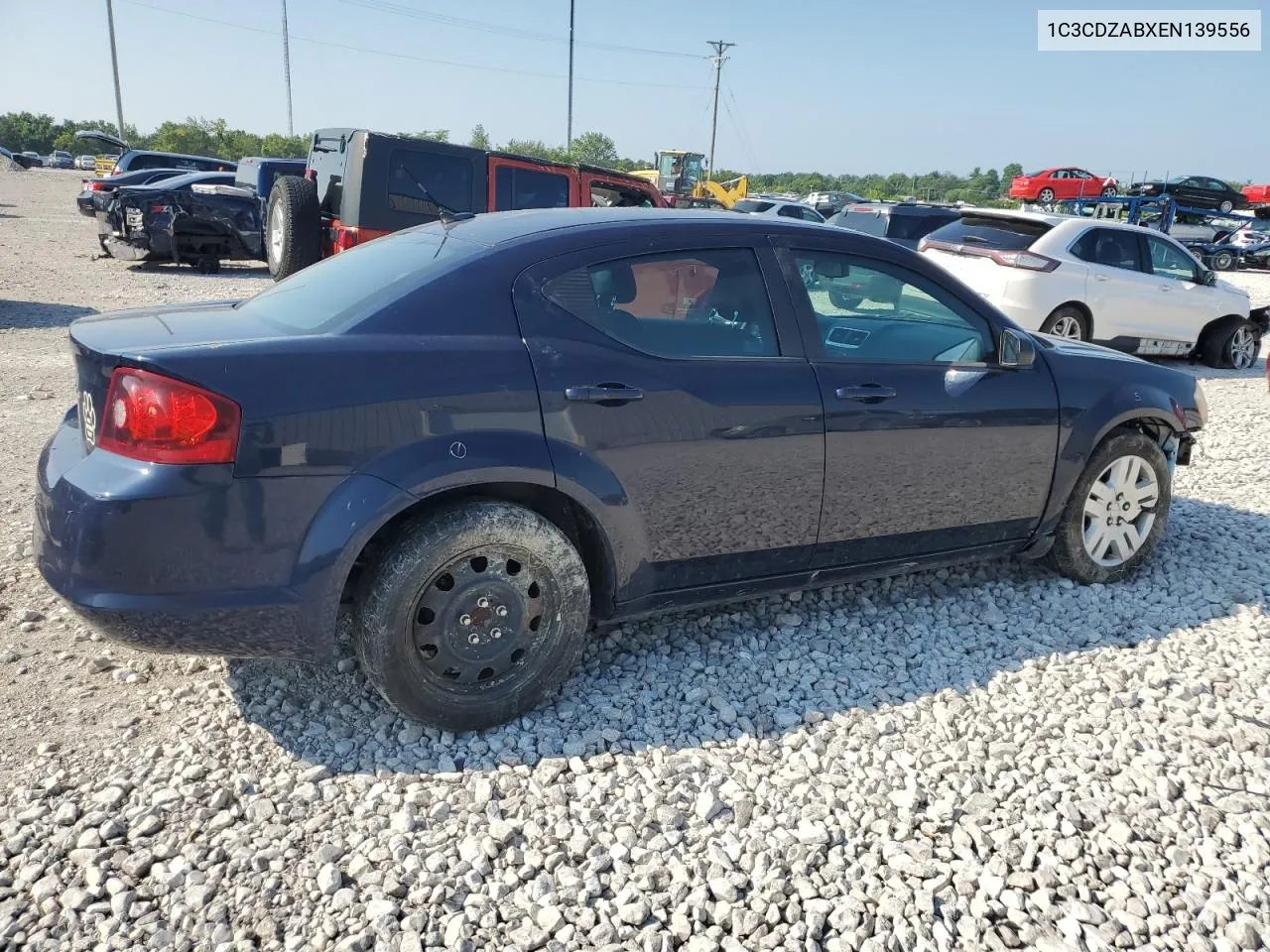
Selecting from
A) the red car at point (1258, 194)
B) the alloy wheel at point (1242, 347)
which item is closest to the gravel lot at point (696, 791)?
the alloy wheel at point (1242, 347)

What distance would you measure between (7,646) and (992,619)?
3821 millimetres

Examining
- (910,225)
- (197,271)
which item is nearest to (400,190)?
(197,271)

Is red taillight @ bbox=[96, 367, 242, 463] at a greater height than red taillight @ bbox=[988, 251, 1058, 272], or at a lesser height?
lesser

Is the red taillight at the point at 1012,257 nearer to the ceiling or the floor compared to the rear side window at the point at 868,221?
nearer to the floor

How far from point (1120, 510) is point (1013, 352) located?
1.10m

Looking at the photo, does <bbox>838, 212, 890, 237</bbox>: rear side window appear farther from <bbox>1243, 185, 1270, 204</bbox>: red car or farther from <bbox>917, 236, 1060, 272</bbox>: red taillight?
<bbox>1243, 185, 1270, 204</bbox>: red car

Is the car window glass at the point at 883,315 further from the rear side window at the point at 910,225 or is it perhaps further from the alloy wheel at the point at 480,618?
the rear side window at the point at 910,225

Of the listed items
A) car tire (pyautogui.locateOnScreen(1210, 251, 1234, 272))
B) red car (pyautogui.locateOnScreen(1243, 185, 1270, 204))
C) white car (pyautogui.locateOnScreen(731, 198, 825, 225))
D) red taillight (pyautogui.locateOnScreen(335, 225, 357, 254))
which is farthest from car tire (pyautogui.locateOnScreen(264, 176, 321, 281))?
red car (pyautogui.locateOnScreen(1243, 185, 1270, 204))

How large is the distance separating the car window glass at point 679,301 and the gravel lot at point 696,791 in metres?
1.20

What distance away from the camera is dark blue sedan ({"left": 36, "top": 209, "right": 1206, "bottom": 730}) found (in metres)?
2.58

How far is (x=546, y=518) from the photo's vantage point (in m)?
3.10

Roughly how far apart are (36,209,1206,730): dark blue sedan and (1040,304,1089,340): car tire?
19.3 ft

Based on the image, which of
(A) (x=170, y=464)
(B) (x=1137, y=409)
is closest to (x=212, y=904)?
(A) (x=170, y=464)

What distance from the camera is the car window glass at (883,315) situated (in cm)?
358
